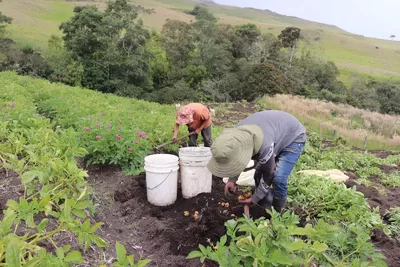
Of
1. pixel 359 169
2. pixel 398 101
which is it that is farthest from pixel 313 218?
pixel 398 101

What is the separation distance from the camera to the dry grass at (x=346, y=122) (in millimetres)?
15594

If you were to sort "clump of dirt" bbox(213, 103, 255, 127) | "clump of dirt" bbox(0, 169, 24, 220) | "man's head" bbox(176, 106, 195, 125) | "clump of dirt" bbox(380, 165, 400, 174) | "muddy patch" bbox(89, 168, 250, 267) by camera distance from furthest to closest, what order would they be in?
"clump of dirt" bbox(213, 103, 255, 127)
"clump of dirt" bbox(380, 165, 400, 174)
"man's head" bbox(176, 106, 195, 125)
"muddy patch" bbox(89, 168, 250, 267)
"clump of dirt" bbox(0, 169, 24, 220)

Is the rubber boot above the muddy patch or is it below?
above

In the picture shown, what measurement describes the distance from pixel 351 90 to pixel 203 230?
42514 mm

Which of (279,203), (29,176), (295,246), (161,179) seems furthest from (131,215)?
(295,246)

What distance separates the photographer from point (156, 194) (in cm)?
429

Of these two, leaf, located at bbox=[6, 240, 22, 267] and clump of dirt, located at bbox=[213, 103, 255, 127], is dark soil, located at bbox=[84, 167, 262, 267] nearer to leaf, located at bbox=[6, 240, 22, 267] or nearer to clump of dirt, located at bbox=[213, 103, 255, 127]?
leaf, located at bbox=[6, 240, 22, 267]

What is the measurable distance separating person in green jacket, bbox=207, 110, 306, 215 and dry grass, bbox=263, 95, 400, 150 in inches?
470

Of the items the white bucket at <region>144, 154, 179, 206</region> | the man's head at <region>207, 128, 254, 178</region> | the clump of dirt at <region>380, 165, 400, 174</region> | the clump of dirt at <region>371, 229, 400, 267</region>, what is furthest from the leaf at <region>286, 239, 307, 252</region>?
the clump of dirt at <region>380, 165, 400, 174</region>

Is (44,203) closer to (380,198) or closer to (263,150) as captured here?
(263,150)

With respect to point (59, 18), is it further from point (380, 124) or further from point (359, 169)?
point (359, 169)

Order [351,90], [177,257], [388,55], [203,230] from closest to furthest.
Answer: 1. [177,257]
2. [203,230]
3. [351,90]
4. [388,55]

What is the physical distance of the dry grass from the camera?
15594 millimetres

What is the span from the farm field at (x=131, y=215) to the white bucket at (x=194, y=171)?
147 mm
